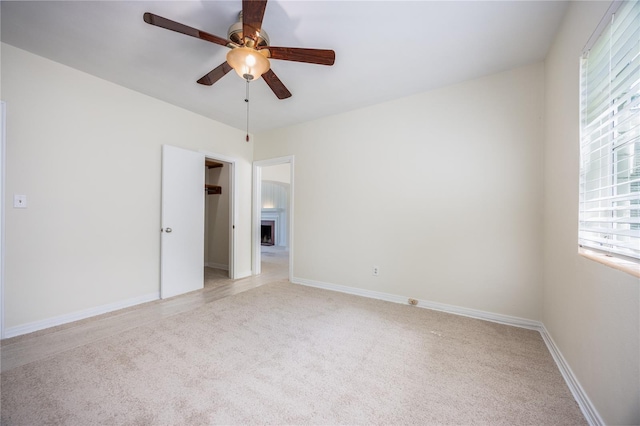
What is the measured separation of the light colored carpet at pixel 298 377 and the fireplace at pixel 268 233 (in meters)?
6.62

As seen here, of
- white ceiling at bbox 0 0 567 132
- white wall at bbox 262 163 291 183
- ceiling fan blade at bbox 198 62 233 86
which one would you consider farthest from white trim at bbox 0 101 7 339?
white wall at bbox 262 163 291 183

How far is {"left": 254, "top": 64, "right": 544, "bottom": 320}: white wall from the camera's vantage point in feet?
8.04

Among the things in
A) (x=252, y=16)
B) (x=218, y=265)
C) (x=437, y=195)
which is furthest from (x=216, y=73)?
(x=218, y=265)

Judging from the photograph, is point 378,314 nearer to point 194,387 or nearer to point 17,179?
point 194,387

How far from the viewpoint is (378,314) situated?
2758mm

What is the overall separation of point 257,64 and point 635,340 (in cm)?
244

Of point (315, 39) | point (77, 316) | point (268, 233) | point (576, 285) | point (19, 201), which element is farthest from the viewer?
point (268, 233)

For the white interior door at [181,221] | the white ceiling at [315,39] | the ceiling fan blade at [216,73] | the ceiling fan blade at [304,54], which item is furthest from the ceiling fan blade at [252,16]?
the white interior door at [181,221]

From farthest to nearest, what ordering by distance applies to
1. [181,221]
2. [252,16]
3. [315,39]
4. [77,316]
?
[181,221] < [77,316] < [315,39] < [252,16]

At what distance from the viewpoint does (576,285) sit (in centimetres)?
158

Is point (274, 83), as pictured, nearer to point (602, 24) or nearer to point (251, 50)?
point (251, 50)

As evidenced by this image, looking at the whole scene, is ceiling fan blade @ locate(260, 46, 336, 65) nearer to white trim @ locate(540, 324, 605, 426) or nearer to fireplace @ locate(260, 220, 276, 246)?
white trim @ locate(540, 324, 605, 426)

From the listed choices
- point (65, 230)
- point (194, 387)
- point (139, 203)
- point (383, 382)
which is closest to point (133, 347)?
point (194, 387)

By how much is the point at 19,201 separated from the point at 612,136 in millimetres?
4434
